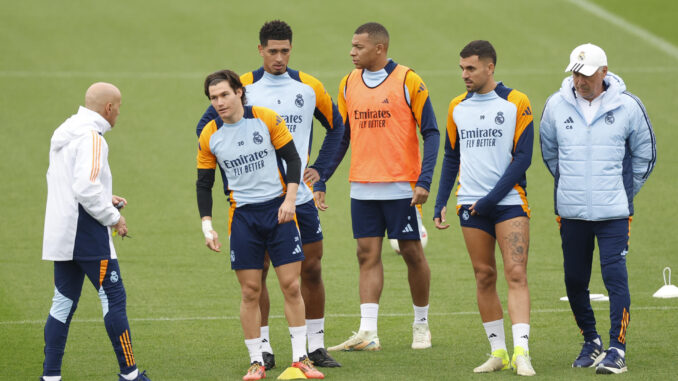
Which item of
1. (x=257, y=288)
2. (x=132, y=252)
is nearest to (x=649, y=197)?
(x=132, y=252)

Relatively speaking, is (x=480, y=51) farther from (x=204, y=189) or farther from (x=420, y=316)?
(x=420, y=316)

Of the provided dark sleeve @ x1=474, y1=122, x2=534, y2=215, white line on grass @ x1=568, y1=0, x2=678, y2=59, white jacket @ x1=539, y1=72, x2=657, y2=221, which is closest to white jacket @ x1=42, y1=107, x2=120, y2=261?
dark sleeve @ x1=474, y1=122, x2=534, y2=215

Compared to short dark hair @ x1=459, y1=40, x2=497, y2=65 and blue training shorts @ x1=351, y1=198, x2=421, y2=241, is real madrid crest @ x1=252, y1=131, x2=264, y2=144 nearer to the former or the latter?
blue training shorts @ x1=351, y1=198, x2=421, y2=241

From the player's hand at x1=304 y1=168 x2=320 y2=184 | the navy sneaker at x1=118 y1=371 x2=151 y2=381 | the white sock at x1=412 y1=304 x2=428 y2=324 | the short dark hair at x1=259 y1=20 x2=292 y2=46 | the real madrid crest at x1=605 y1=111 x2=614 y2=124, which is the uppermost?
the short dark hair at x1=259 y1=20 x2=292 y2=46

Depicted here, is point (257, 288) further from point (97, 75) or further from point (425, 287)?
point (97, 75)

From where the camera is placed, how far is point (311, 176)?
8430mm

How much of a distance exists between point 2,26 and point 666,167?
15766mm

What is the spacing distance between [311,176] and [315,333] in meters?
1.21

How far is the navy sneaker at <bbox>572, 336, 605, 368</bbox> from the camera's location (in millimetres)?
7707

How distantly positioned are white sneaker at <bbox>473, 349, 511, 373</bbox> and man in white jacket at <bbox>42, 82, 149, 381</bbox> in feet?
7.66

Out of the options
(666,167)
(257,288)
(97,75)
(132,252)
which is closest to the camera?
(257,288)

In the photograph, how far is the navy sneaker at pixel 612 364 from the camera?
7352 mm

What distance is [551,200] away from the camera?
1561 cm

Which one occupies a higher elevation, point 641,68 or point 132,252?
point 641,68
